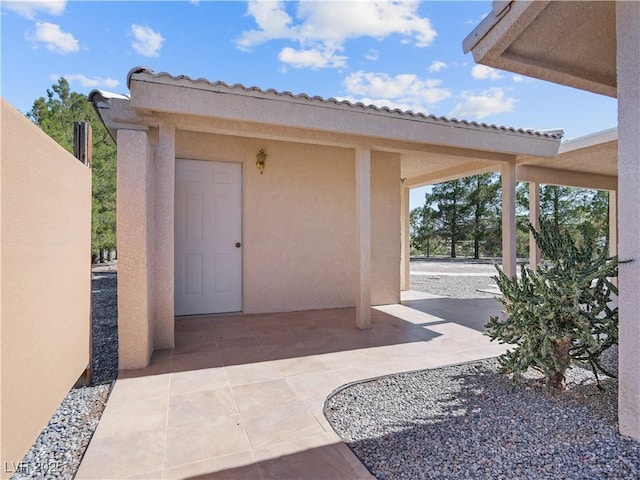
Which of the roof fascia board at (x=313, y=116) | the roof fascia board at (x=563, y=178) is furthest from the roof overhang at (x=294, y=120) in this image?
the roof fascia board at (x=563, y=178)

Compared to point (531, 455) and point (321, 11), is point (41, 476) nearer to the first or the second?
point (531, 455)

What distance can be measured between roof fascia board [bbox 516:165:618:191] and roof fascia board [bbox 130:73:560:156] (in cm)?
272

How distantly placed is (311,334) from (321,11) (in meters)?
6.23

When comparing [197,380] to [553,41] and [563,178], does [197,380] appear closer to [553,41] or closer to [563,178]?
[553,41]

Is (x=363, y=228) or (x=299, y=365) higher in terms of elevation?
(x=363, y=228)

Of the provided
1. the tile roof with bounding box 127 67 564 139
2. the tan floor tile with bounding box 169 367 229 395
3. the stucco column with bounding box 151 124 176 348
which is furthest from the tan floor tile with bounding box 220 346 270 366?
the tile roof with bounding box 127 67 564 139

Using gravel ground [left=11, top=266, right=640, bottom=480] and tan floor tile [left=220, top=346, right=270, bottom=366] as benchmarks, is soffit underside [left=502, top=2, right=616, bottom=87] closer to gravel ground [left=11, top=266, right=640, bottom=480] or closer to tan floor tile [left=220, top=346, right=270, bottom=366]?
gravel ground [left=11, top=266, right=640, bottom=480]

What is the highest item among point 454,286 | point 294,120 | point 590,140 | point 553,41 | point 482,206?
point 482,206

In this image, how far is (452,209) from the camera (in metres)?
28.5

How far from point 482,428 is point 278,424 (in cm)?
163

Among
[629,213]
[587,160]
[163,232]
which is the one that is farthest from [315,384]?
[587,160]

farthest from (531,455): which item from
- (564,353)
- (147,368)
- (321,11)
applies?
(321,11)

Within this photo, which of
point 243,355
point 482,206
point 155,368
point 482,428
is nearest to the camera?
point 482,428

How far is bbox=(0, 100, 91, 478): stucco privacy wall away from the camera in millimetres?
1792
